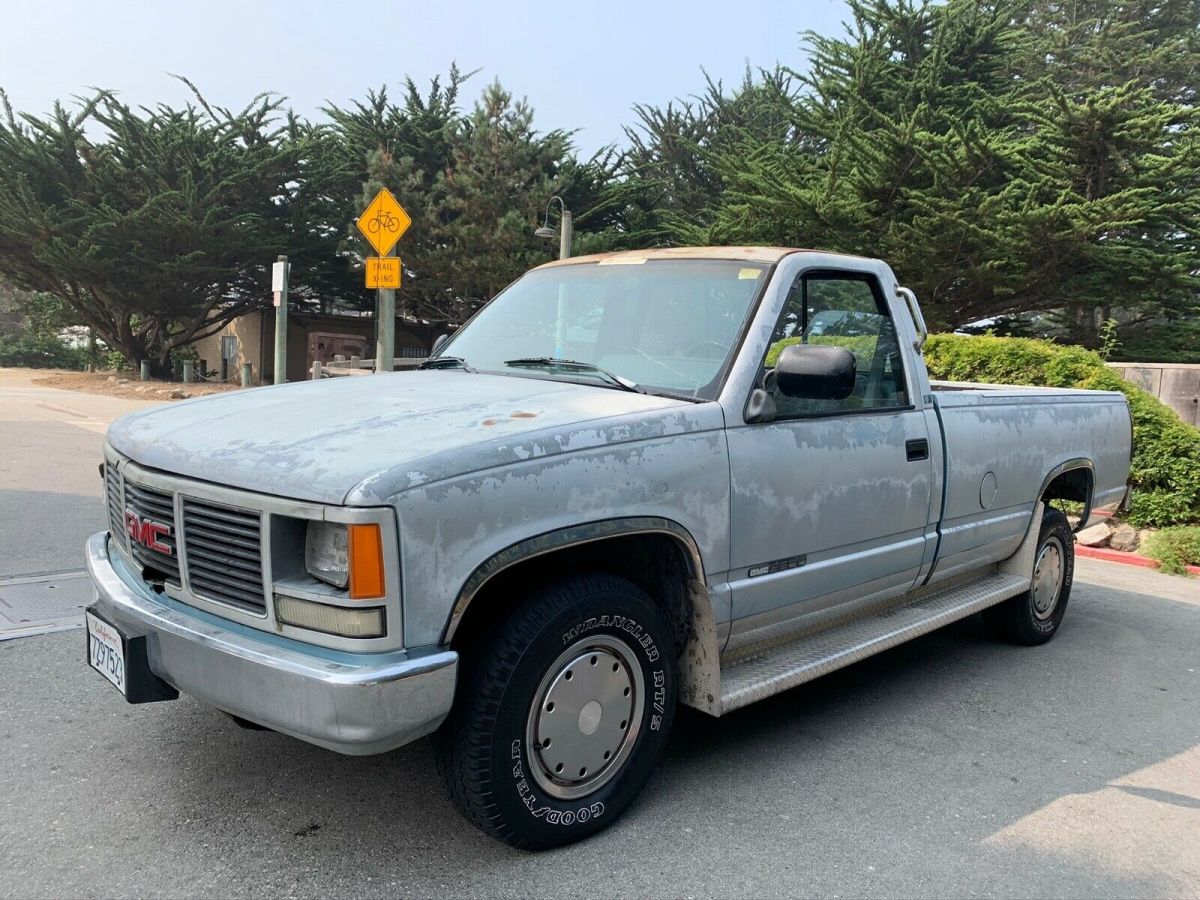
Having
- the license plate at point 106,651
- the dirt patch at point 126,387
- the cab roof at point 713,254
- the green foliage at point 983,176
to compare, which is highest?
the green foliage at point 983,176

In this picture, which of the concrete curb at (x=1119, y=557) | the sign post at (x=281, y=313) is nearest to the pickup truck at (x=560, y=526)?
the concrete curb at (x=1119, y=557)

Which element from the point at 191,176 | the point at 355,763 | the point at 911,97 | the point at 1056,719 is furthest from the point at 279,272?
the point at 191,176

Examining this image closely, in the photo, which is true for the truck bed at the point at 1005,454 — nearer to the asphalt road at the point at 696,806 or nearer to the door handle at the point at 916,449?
the door handle at the point at 916,449

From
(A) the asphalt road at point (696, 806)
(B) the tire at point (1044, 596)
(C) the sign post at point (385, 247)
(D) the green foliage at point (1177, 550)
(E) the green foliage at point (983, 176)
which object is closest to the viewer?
(A) the asphalt road at point (696, 806)

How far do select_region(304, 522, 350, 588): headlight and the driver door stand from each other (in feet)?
4.58

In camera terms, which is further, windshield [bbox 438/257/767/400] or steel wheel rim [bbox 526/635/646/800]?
windshield [bbox 438/257/767/400]

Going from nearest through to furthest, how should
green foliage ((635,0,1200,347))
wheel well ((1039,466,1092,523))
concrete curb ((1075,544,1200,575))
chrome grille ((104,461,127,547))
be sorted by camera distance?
1. chrome grille ((104,461,127,547))
2. wheel well ((1039,466,1092,523))
3. concrete curb ((1075,544,1200,575))
4. green foliage ((635,0,1200,347))

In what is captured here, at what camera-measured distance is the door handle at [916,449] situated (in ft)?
13.5

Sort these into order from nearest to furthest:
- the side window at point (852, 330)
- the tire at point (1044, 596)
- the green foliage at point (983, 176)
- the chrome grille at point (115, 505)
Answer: the chrome grille at point (115, 505) < the side window at point (852, 330) < the tire at point (1044, 596) < the green foliage at point (983, 176)

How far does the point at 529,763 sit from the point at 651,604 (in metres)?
0.64

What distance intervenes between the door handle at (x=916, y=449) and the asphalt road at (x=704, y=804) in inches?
46.7

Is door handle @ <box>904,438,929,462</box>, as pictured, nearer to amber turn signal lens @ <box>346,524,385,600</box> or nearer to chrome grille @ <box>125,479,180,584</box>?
amber turn signal lens @ <box>346,524,385,600</box>

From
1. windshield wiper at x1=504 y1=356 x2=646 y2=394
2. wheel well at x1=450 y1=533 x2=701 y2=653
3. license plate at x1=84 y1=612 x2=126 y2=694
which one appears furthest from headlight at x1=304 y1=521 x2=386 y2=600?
windshield wiper at x1=504 y1=356 x2=646 y2=394

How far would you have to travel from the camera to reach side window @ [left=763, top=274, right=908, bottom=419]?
151 inches
